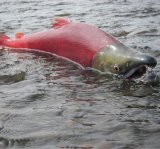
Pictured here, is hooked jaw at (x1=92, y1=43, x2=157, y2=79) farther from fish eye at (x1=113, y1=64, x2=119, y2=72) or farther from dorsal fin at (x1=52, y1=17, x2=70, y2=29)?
dorsal fin at (x1=52, y1=17, x2=70, y2=29)

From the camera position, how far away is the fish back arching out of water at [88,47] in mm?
4771

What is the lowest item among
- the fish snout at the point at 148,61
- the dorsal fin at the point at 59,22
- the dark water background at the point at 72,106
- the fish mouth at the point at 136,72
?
the dark water background at the point at 72,106

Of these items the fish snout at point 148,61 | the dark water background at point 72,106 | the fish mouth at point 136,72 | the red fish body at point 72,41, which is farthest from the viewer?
the red fish body at point 72,41

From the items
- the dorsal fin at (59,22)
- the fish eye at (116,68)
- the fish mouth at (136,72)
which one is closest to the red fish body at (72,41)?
the dorsal fin at (59,22)

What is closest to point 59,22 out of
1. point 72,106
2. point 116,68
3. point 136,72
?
point 116,68

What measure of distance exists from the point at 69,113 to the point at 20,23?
6.46 meters

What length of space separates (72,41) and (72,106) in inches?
81.6

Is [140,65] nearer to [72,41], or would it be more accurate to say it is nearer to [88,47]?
[88,47]

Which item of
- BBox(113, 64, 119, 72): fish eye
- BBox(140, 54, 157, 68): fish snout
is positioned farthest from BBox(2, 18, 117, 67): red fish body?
BBox(140, 54, 157, 68): fish snout

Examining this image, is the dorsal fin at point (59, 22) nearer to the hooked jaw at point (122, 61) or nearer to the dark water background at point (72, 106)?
the dark water background at point (72, 106)

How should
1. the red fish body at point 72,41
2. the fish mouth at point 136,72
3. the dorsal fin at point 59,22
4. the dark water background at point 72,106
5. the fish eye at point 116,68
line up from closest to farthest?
the dark water background at point 72,106 → the fish mouth at point 136,72 → the fish eye at point 116,68 → the red fish body at point 72,41 → the dorsal fin at point 59,22

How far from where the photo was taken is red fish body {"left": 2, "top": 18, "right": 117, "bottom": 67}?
5500 mm

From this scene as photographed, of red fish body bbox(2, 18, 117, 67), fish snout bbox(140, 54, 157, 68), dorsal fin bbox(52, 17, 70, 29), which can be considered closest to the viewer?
fish snout bbox(140, 54, 157, 68)

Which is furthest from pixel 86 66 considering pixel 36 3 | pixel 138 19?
pixel 36 3
